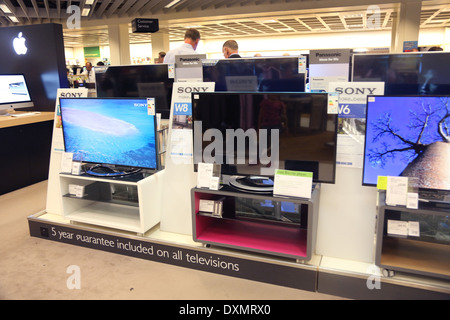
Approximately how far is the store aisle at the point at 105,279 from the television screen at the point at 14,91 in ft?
7.44

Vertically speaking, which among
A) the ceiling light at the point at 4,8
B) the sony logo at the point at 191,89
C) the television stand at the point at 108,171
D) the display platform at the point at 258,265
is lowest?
the display platform at the point at 258,265

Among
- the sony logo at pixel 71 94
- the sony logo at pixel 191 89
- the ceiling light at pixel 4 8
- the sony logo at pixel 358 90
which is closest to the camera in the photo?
the sony logo at pixel 358 90

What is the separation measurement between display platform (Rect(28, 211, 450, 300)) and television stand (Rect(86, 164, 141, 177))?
16.6 inches

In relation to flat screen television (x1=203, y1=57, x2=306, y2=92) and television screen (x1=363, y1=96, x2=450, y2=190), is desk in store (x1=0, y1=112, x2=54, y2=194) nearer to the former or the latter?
flat screen television (x1=203, y1=57, x2=306, y2=92)

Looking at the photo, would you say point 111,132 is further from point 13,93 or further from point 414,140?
point 13,93

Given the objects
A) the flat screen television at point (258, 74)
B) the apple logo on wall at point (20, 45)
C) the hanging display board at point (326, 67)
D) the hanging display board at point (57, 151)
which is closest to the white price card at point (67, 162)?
the hanging display board at point (57, 151)

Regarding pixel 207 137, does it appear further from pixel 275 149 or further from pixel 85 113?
pixel 85 113

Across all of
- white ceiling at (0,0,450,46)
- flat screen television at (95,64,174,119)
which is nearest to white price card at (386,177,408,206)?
flat screen television at (95,64,174,119)

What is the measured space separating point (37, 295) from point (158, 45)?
12980mm

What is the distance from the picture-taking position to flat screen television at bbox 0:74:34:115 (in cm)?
441

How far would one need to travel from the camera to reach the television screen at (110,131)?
254 cm

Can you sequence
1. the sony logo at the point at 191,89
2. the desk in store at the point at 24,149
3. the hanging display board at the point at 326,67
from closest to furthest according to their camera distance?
the sony logo at the point at 191,89 → the hanging display board at the point at 326,67 → the desk in store at the point at 24,149

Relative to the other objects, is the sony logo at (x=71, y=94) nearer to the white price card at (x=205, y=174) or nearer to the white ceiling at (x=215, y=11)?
the white price card at (x=205, y=174)

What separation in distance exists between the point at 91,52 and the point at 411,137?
2262 cm
